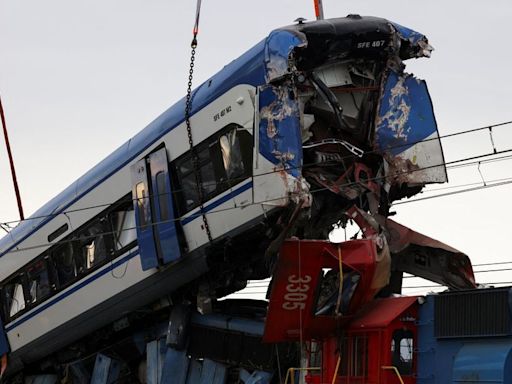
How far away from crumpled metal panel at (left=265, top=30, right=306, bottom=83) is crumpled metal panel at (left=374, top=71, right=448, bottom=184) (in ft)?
5.13

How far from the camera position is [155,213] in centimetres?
1474

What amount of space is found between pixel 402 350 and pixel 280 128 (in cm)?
310

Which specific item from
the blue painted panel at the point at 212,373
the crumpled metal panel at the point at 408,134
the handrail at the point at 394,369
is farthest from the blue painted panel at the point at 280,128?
the blue painted panel at the point at 212,373

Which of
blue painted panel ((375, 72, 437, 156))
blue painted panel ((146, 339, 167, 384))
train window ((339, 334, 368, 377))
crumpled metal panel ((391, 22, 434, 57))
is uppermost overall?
crumpled metal panel ((391, 22, 434, 57))

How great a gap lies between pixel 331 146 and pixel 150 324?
507 centimetres

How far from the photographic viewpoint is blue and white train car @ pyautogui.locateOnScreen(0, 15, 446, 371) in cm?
1302

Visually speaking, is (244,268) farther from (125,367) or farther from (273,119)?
(125,367)

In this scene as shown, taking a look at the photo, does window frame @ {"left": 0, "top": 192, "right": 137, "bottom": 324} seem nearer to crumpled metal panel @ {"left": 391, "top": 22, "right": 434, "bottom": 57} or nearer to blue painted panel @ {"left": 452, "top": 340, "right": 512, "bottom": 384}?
crumpled metal panel @ {"left": 391, "top": 22, "right": 434, "bottom": 57}

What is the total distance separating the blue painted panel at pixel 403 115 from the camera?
1384cm

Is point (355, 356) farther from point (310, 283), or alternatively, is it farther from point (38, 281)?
point (38, 281)

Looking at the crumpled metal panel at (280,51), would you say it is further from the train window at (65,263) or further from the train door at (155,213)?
the train window at (65,263)

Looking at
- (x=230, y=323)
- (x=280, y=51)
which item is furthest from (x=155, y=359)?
(x=280, y=51)

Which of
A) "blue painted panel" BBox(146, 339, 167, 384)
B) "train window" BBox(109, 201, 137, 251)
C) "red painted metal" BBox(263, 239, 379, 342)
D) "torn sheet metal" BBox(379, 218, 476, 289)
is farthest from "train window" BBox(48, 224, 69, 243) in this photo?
"torn sheet metal" BBox(379, 218, 476, 289)

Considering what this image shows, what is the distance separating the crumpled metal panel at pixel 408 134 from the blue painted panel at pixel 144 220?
136 inches
